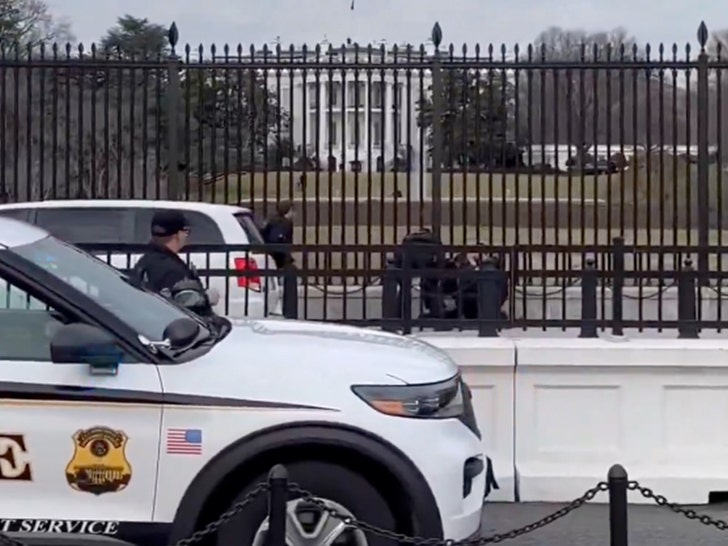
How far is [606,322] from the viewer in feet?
28.1

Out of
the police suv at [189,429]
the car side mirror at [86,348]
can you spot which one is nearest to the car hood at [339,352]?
the police suv at [189,429]

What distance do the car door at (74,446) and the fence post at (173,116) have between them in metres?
8.20

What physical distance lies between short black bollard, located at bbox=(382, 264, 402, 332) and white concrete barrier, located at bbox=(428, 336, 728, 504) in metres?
0.43

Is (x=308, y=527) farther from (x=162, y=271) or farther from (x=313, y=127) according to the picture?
(x=313, y=127)

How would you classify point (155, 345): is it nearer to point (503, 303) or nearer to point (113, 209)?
point (503, 303)

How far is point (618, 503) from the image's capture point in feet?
15.8

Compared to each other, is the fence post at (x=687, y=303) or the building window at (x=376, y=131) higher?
the building window at (x=376, y=131)

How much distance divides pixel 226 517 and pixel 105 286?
1.46 metres

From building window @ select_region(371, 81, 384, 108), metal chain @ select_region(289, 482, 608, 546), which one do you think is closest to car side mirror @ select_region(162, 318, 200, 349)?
metal chain @ select_region(289, 482, 608, 546)

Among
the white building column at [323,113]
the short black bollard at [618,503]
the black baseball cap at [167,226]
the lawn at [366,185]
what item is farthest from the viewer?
the white building column at [323,113]

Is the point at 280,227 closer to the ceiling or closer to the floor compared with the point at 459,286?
closer to the ceiling

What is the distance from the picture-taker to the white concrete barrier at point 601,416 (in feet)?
27.0

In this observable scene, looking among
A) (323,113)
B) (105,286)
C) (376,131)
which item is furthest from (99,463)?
(376,131)

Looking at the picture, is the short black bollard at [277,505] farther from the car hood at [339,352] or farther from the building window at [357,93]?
the building window at [357,93]
